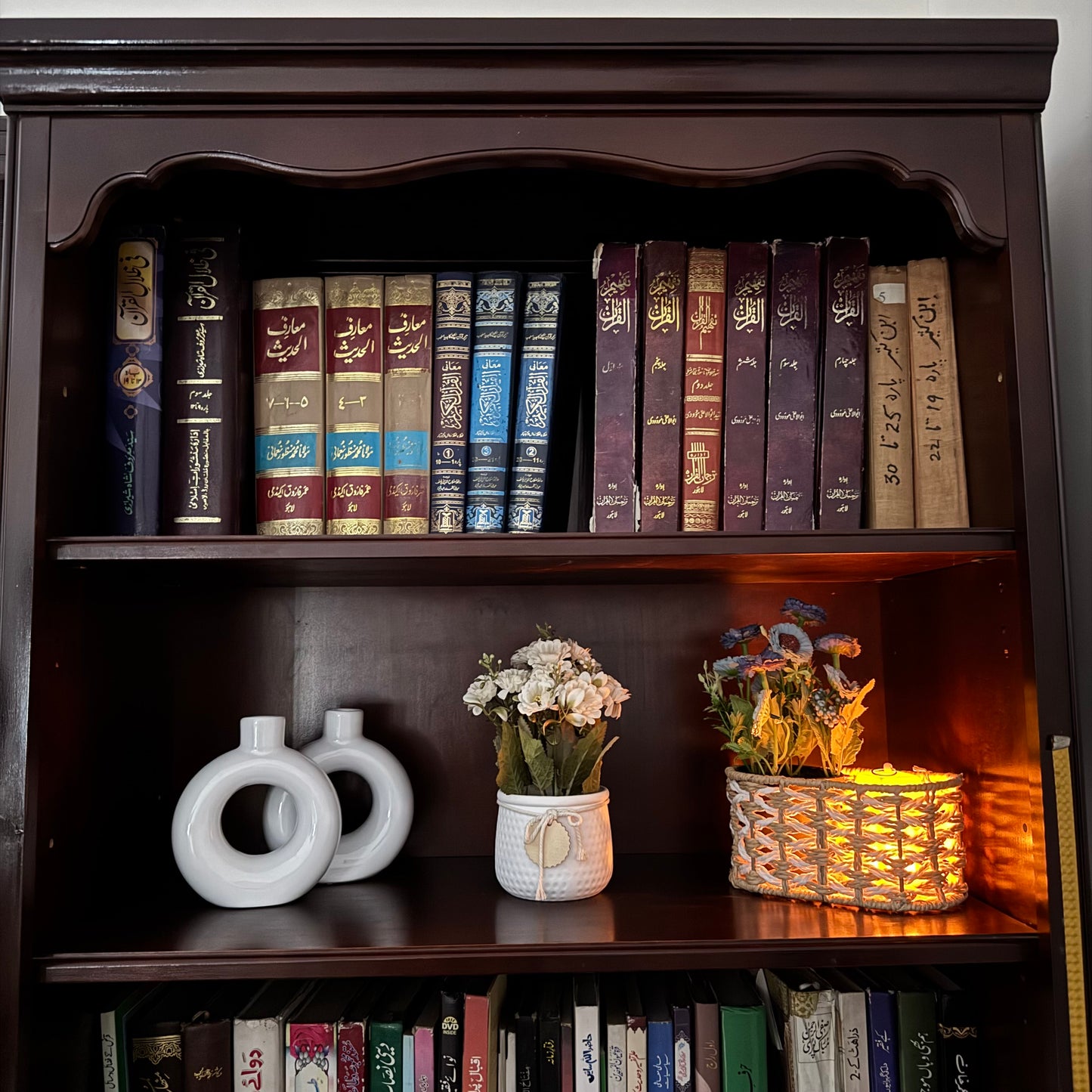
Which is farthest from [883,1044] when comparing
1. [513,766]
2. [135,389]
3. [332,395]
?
[135,389]

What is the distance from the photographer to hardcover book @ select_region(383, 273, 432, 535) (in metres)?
0.95

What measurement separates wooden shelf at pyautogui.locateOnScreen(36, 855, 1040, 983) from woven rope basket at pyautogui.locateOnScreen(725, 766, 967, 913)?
0.7 inches

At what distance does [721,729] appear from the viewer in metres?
1.00

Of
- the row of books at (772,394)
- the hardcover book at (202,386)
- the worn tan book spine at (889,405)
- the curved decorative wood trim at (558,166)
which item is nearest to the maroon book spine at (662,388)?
the row of books at (772,394)

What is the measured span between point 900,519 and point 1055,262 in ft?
1.41

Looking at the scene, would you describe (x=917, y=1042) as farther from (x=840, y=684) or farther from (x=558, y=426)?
(x=558, y=426)

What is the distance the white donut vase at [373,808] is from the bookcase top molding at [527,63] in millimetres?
682

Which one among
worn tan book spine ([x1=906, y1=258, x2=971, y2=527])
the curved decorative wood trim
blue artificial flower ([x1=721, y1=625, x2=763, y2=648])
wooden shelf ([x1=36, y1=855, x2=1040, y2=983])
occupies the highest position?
the curved decorative wood trim

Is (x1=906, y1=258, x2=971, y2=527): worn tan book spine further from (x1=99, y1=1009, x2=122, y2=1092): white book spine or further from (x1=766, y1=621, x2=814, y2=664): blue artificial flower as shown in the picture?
(x1=99, y1=1009, x2=122, y2=1092): white book spine

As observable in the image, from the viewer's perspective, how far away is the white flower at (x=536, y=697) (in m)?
0.95

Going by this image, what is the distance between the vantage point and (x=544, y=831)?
95cm

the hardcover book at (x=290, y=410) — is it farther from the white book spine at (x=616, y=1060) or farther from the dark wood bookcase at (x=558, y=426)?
the white book spine at (x=616, y=1060)

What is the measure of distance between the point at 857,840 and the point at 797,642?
228 mm

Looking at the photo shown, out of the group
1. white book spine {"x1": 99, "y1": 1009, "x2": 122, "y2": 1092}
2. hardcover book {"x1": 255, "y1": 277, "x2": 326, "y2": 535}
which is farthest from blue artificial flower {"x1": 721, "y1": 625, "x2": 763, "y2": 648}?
white book spine {"x1": 99, "y1": 1009, "x2": 122, "y2": 1092}
